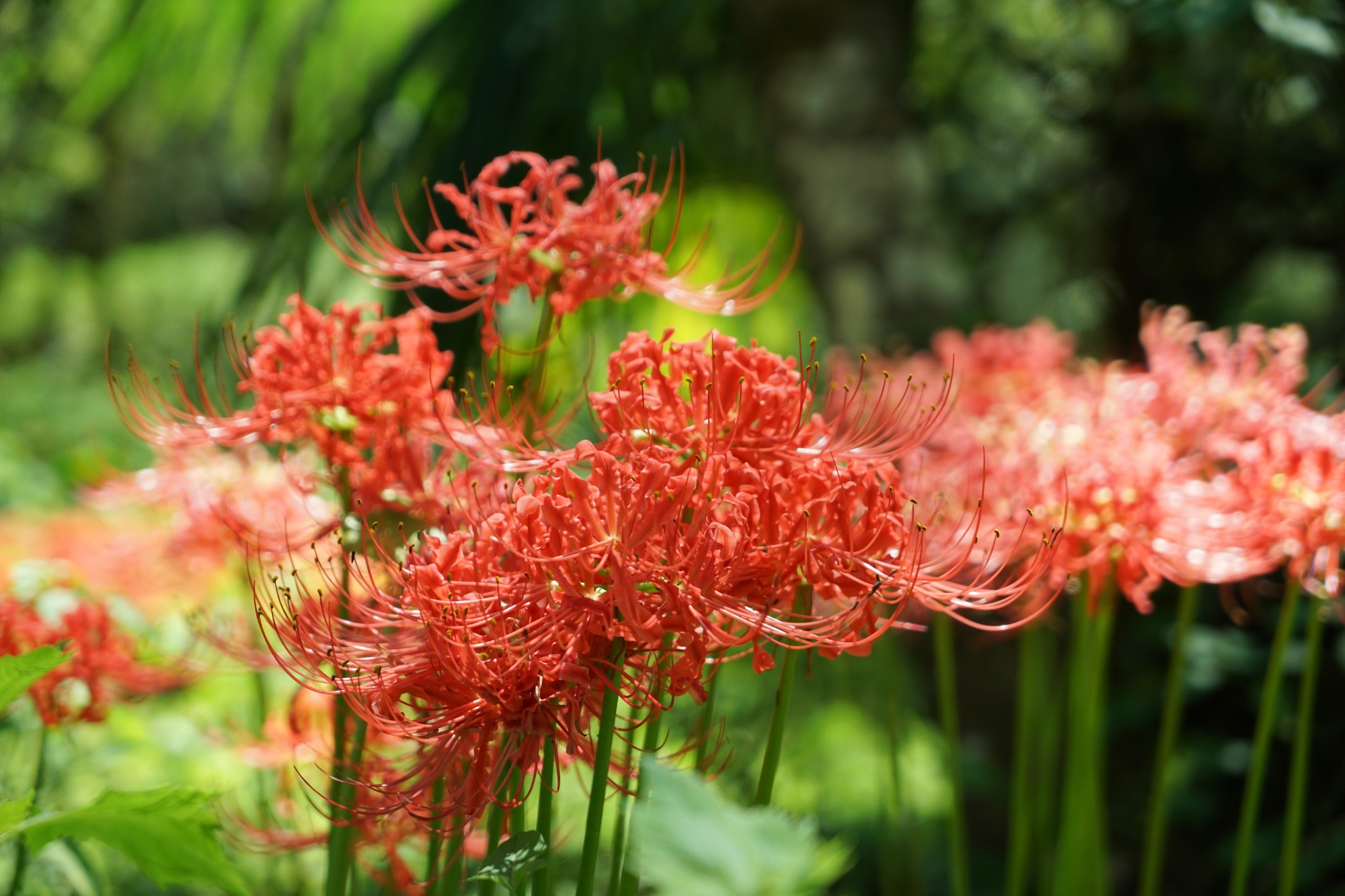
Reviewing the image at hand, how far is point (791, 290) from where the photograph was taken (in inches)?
129

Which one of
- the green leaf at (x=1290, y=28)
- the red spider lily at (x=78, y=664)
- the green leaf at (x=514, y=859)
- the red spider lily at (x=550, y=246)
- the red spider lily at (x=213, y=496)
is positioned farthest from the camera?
the green leaf at (x=1290, y=28)

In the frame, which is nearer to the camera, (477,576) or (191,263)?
(477,576)

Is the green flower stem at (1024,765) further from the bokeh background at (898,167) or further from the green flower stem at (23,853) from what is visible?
the green flower stem at (23,853)

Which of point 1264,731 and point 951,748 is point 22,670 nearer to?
point 951,748

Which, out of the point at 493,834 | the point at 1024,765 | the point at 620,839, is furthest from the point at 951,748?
the point at 493,834

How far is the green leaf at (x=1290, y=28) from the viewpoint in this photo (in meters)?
1.39

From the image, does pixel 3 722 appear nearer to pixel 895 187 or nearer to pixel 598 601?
pixel 598 601

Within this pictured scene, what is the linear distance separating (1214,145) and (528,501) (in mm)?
2013

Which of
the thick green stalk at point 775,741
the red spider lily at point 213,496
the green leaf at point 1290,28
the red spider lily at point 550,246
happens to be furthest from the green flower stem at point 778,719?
the green leaf at point 1290,28

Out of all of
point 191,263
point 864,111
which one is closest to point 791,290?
point 864,111

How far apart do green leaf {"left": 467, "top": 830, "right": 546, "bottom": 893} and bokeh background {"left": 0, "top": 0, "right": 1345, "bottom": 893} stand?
2.10 ft

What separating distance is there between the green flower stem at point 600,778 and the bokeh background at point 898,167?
624mm

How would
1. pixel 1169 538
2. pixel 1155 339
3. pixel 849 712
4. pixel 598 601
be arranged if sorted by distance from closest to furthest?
pixel 598 601, pixel 1169 538, pixel 1155 339, pixel 849 712

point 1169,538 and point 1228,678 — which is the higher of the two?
point 1169,538
